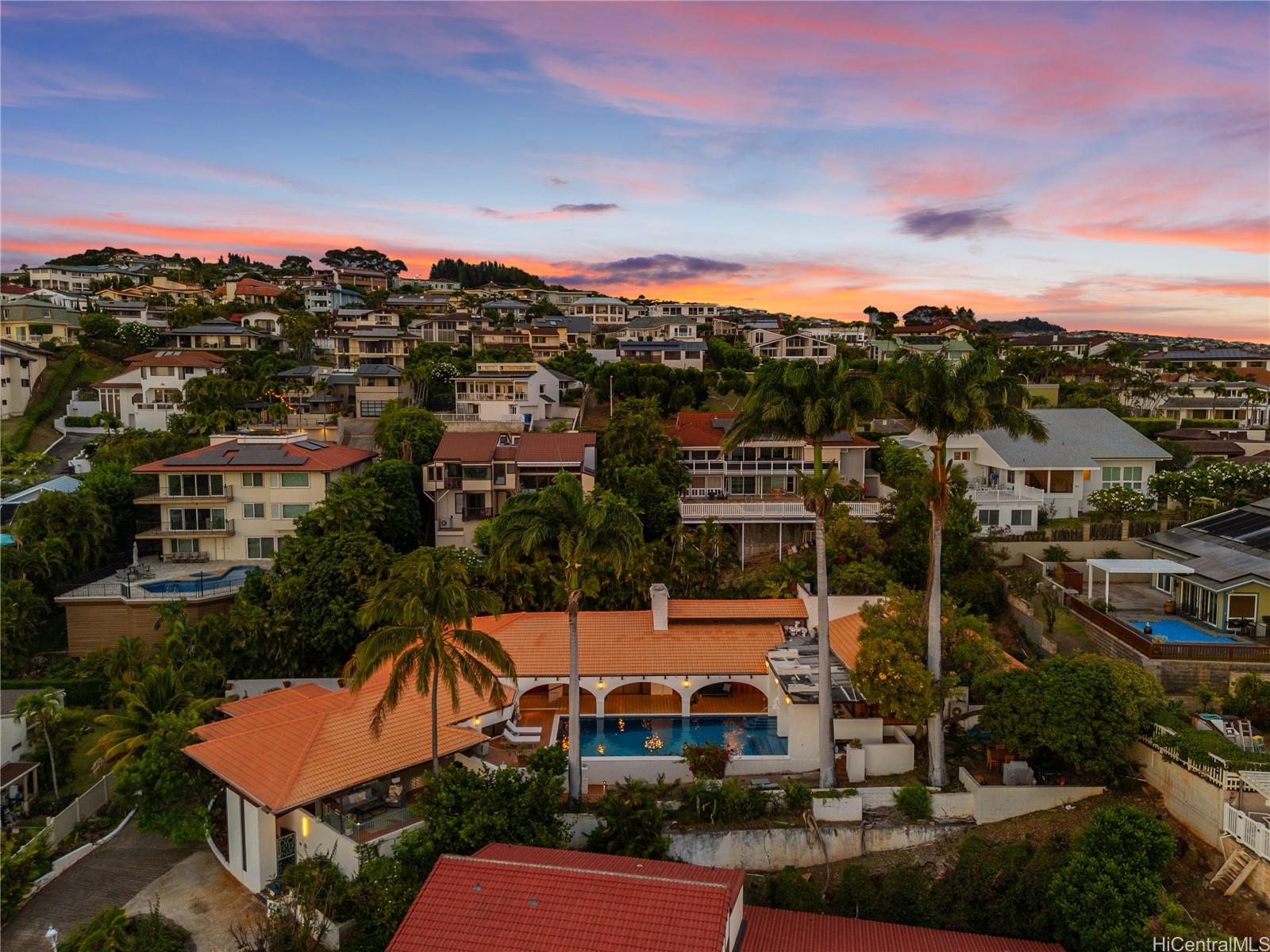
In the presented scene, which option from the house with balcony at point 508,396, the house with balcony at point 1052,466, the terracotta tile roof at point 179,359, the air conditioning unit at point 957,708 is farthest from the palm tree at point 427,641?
the terracotta tile roof at point 179,359

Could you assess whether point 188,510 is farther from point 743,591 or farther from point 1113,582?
point 1113,582

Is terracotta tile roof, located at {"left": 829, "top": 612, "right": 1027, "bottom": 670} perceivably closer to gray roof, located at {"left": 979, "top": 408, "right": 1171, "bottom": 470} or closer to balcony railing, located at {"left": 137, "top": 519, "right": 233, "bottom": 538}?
gray roof, located at {"left": 979, "top": 408, "right": 1171, "bottom": 470}

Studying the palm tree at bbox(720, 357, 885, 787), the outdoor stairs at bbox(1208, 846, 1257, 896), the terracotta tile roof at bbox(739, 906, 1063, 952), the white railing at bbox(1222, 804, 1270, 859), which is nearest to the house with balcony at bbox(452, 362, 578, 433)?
the palm tree at bbox(720, 357, 885, 787)

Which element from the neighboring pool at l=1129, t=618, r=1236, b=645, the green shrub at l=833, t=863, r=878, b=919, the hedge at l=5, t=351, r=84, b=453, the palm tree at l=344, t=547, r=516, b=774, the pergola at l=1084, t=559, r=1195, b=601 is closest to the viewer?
the green shrub at l=833, t=863, r=878, b=919

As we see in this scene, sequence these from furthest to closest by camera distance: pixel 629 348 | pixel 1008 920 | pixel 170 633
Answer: pixel 629 348
pixel 170 633
pixel 1008 920

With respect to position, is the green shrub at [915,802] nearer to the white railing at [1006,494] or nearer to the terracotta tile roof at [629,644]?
the terracotta tile roof at [629,644]

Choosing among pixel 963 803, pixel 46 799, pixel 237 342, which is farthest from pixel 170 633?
pixel 237 342
